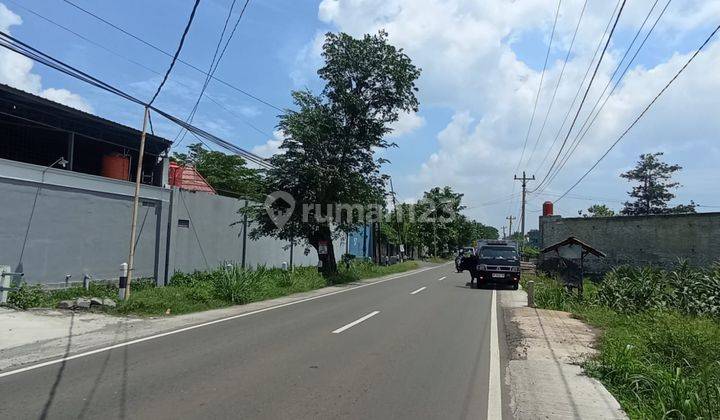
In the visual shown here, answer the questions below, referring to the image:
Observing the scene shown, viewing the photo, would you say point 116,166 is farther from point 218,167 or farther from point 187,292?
point 218,167

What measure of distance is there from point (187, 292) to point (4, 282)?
4.74 metres

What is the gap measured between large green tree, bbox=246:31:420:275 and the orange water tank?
6574 millimetres

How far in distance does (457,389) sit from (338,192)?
1929 cm

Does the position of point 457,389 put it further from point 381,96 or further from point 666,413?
point 381,96

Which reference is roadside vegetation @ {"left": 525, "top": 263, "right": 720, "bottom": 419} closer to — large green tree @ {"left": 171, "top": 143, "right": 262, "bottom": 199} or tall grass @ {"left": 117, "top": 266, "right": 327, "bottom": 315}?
tall grass @ {"left": 117, "top": 266, "right": 327, "bottom": 315}

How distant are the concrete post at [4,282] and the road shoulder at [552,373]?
11.3 meters

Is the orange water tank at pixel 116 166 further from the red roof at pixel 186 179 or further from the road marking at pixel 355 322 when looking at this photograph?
the road marking at pixel 355 322

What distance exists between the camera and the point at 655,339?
30.7 feet

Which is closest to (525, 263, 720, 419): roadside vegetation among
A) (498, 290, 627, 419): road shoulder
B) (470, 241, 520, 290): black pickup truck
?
(498, 290, 627, 419): road shoulder

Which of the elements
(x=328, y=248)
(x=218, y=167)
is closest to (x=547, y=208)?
(x=328, y=248)

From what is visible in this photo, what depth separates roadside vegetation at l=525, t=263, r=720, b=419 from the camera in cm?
614

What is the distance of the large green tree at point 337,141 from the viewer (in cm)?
2494

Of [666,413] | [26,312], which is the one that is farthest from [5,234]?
[666,413]

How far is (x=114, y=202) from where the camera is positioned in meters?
17.2
